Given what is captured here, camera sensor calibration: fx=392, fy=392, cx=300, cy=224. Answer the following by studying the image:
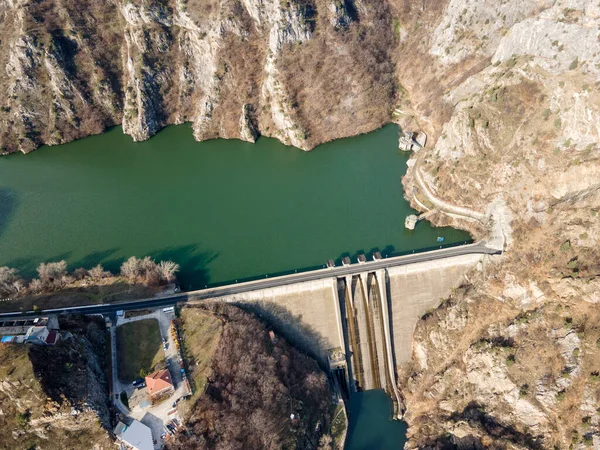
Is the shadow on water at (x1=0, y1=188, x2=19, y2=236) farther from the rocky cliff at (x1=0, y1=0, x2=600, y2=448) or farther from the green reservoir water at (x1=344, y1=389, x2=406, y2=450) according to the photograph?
the green reservoir water at (x1=344, y1=389, x2=406, y2=450)

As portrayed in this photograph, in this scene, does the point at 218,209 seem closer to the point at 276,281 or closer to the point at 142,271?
the point at 142,271

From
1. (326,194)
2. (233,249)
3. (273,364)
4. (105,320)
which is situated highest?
(326,194)

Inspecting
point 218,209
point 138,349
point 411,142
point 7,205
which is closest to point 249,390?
point 138,349

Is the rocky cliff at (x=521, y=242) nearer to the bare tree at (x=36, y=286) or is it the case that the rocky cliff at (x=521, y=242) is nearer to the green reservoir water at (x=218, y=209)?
the green reservoir water at (x=218, y=209)

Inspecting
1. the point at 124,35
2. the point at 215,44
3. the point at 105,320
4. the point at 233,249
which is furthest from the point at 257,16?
the point at 105,320

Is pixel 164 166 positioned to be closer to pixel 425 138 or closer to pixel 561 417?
pixel 425 138
